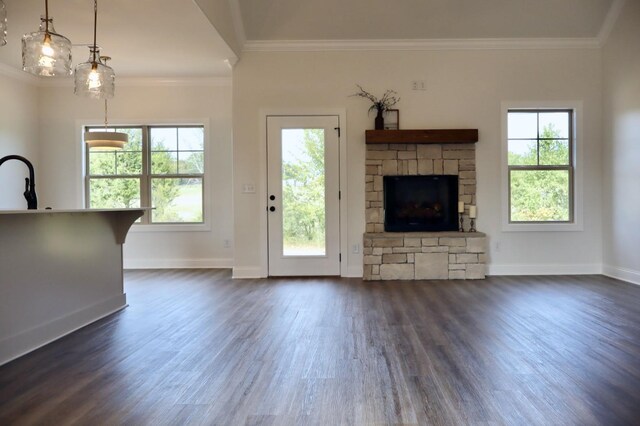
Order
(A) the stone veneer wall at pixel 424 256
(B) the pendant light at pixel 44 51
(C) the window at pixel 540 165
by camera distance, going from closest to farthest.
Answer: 1. (B) the pendant light at pixel 44 51
2. (A) the stone veneer wall at pixel 424 256
3. (C) the window at pixel 540 165

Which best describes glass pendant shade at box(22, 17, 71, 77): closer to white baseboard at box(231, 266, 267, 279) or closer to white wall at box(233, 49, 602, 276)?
white wall at box(233, 49, 602, 276)

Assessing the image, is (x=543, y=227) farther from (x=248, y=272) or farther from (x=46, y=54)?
(x=46, y=54)

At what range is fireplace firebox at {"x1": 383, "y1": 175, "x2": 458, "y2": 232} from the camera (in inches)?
197

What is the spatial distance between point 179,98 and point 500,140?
15.3ft

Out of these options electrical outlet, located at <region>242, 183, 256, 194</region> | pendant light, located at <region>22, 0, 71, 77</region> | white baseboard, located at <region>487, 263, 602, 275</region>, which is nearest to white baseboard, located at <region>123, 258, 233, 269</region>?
electrical outlet, located at <region>242, 183, 256, 194</region>

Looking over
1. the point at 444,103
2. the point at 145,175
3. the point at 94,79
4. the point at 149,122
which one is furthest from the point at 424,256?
the point at 149,122

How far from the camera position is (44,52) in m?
2.60

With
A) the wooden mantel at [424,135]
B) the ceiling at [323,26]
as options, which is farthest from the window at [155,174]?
the wooden mantel at [424,135]

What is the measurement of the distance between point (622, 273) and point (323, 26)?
4.76m

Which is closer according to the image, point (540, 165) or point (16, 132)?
point (540, 165)

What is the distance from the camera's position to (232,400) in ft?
6.02

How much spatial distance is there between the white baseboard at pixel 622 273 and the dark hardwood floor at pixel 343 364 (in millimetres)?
952

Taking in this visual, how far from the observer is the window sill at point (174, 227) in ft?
19.1

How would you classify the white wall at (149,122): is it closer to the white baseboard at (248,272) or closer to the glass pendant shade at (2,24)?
the white baseboard at (248,272)
